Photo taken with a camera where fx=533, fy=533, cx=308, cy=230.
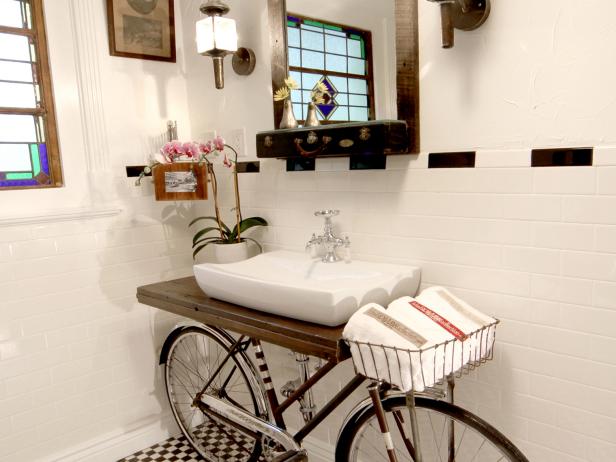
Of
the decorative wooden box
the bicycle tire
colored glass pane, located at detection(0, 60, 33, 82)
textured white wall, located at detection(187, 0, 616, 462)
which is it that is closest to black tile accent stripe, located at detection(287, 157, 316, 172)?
the decorative wooden box

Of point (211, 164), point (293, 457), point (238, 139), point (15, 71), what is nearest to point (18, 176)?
point (15, 71)

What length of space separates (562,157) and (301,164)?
3.18 ft

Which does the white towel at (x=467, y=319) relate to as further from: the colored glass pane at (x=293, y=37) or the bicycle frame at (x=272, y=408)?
the colored glass pane at (x=293, y=37)

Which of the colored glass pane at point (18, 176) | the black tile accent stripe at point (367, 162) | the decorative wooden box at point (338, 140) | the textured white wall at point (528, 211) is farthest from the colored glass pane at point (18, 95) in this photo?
the textured white wall at point (528, 211)

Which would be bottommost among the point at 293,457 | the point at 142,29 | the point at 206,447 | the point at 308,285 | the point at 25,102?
the point at 206,447

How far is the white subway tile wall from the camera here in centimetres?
143

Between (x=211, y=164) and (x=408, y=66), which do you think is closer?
(x=408, y=66)

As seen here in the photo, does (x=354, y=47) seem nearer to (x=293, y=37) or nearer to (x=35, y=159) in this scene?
(x=293, y=37)

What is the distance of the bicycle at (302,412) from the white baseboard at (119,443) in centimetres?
13

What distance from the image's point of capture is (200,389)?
8.59 feet

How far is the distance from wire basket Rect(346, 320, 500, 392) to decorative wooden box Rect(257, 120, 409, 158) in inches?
24.0

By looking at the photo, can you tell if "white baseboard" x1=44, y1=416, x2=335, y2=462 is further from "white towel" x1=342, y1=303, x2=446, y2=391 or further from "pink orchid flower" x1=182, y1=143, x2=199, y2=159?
"pink orchid flower" x1=182, y1=143, x2=199, y2=159

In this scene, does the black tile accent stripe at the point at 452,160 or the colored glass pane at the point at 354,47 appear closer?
the black tile accent stripe at the point at 452,160

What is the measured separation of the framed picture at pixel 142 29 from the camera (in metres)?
2.27
